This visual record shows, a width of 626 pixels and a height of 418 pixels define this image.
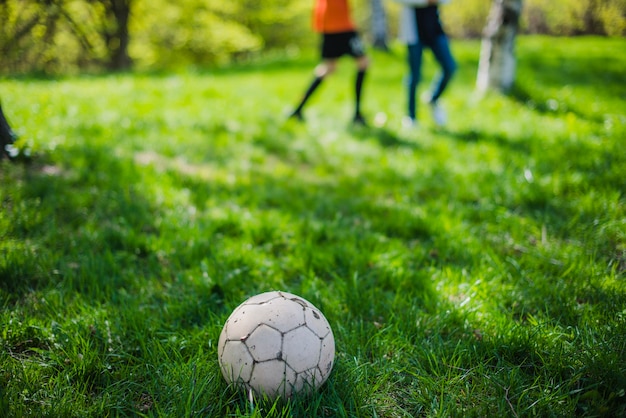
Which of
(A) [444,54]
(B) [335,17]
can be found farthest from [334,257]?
(B) [335,17]

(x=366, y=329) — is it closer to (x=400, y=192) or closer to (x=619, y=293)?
(x=619, y=293)

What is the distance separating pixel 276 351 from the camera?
5.73 ft

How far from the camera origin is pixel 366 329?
2324mm

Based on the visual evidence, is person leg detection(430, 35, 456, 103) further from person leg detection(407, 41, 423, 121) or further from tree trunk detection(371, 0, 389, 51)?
tree trunk detection(371, 0, 389, 51)

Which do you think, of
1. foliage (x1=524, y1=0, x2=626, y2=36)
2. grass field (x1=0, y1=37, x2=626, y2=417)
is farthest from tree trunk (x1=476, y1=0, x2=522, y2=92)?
grass field (x1=0, y1=37, x2=626, y2=417)

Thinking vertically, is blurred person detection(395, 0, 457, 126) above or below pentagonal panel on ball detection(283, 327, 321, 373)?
above

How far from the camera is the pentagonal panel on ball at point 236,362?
176 centimetres

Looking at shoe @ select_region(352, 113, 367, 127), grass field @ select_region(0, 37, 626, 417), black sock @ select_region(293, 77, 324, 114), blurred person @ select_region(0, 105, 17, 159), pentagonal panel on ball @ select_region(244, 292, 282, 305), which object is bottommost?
grass field @ select_region(0, 37, 626, 417)

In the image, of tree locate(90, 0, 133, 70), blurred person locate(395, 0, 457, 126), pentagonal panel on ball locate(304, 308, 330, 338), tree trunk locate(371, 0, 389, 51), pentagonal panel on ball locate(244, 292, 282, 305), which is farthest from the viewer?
tree locate(90, 0, 133, 70)

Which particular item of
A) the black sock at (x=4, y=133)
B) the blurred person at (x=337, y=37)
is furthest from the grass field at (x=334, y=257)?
the blurred person at (x=337, y=37)

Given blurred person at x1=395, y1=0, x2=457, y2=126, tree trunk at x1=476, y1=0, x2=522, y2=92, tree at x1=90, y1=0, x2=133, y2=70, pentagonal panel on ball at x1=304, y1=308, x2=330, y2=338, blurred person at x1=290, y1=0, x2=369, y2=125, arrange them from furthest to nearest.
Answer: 1. tree at x1=90, y1=0, x2=133, y2=70
2. tree trunk at x1=476, y1=0, x2=522, y2=92
3. blurred person at x1=290, y1=0, x2=369, y2=125
4. blurred person at x1=395, y1=0, x2=457, y2=126
5. pentagonal panel on ball at x1=304, y1=308, x2=330, y2=338

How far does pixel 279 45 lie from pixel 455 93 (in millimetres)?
23736

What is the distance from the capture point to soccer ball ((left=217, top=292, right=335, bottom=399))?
1744 mm

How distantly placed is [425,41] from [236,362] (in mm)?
5048
